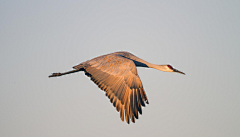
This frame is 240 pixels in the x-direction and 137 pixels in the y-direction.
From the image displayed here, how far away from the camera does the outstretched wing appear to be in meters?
8.36

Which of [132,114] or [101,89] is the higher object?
[101,89]

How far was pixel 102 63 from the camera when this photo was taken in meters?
9.88

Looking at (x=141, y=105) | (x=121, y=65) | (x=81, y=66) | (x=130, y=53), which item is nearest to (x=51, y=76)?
(x=81, y=66)

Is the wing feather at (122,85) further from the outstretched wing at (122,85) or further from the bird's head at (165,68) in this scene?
the bird's head at (165,68)

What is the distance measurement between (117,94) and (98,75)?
1.14 metres

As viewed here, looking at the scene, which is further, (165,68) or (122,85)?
(165,68)

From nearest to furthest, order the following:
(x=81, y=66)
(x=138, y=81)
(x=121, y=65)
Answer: (x=138, y=81), (x=121, y=65), (x=81, y=66)

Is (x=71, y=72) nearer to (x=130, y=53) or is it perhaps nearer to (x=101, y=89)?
(x=130, y=53)

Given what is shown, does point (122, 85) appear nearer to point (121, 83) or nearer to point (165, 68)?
point (121, 83)

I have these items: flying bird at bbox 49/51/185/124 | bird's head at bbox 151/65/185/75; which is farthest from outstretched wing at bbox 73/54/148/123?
bird's head at bbox 151/65/185/75

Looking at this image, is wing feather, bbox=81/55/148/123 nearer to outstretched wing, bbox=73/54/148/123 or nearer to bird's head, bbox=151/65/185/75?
outstretched wing, bbox=73/54/148/123

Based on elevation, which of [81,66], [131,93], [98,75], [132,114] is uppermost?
[81,66]

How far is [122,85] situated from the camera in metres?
8.75

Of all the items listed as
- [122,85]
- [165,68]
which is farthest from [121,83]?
[165,68]
